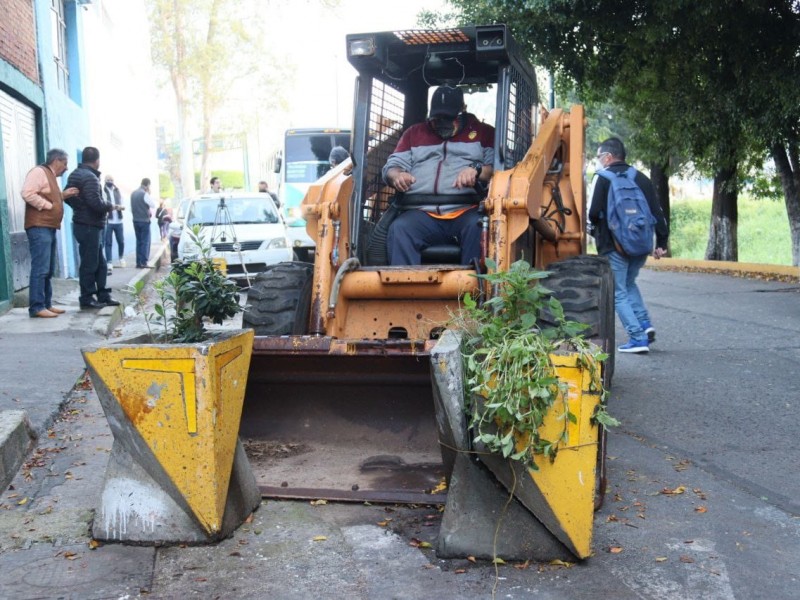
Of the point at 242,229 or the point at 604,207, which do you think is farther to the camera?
the point at 242,229

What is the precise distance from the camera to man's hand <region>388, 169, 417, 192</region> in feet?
21.7

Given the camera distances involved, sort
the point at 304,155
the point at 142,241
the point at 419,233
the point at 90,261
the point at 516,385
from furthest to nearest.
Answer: the point at 304,155
the point at 142,241
the point at 90,261
the point at 419,233
the point at 516,385

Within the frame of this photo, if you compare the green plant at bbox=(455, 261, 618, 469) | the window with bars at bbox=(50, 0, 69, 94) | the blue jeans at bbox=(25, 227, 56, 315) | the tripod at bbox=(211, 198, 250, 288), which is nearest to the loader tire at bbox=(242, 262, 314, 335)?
the green plant at bbox=(455, 261, 618, 469)

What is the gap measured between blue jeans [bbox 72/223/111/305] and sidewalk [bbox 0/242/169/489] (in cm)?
26

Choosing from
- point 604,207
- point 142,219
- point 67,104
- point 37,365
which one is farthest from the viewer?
point 142,219

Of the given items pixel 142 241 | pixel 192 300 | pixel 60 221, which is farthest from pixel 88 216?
pixel 142 241

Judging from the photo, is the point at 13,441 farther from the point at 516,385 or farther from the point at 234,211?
the point at 234,211

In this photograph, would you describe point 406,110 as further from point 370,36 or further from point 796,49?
point 796,49

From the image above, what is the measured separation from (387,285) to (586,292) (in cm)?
124

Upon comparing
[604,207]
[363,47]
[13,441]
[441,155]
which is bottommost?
[13,441]

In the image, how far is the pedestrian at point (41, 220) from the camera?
10.6 meters

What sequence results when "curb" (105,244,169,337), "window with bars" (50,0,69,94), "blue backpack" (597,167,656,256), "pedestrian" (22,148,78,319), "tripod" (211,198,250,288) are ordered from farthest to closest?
1. "window with bars" (50,0,69,94)
2. "tripod" (211,198,250,288)
3. "curb" (105,244,169,337)
4. "pedestrian" (22,148,78,319)
5. "blue backpack" (597,167,656,256)

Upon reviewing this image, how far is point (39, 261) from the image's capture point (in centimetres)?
1066

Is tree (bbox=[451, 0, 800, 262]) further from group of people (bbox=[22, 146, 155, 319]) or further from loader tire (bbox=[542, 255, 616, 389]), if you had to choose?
loader tire (bbox=[542, 255, 616, 389])
